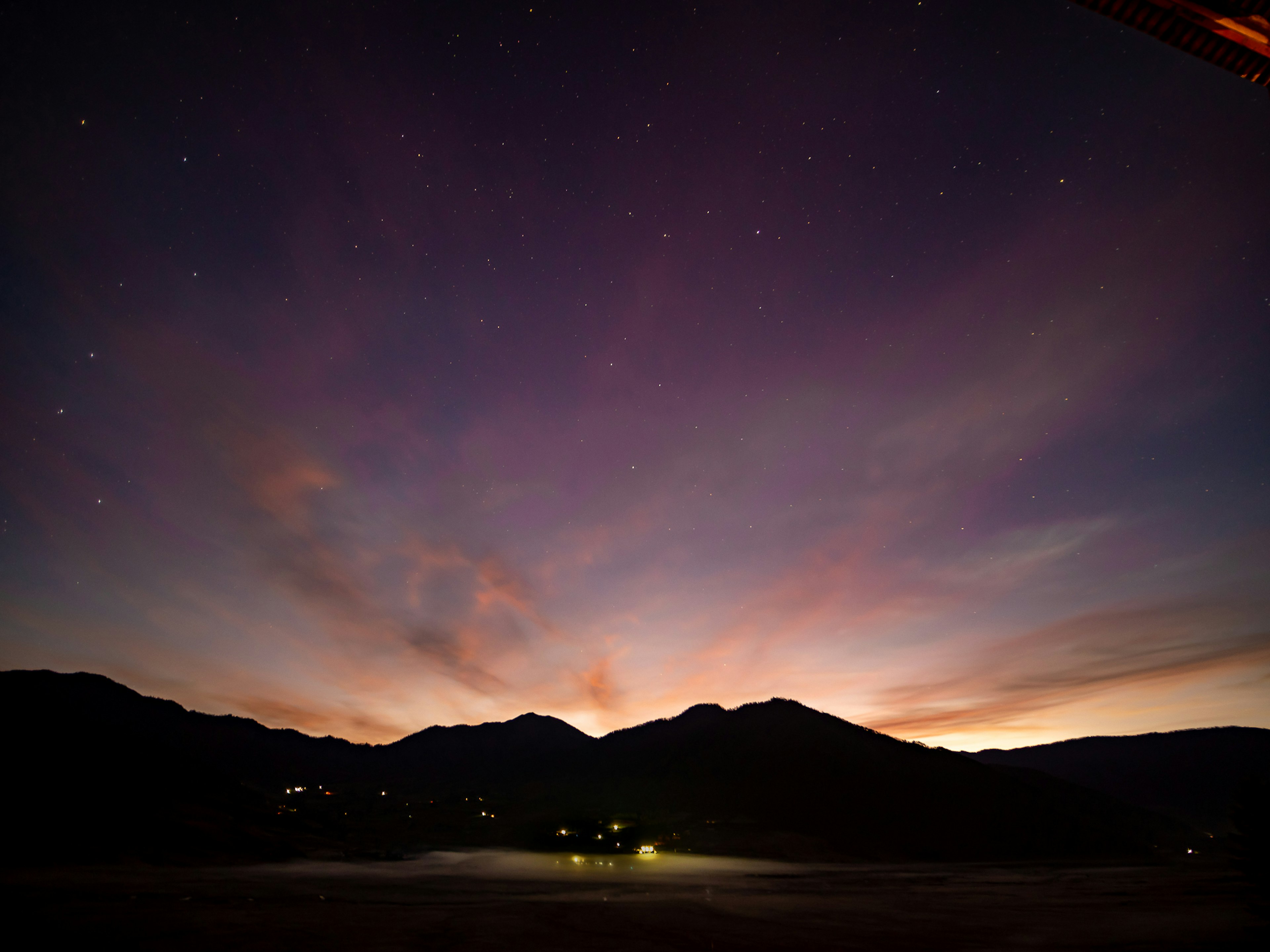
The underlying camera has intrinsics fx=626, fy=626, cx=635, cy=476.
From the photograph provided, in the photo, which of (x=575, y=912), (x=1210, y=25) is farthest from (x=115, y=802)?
(x=1210, y=25)

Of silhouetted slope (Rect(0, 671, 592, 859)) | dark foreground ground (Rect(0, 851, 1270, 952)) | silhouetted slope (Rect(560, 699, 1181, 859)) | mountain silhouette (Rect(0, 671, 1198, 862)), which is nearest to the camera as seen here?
dark foreground ground (Rect(0, 851, 1270, 952))

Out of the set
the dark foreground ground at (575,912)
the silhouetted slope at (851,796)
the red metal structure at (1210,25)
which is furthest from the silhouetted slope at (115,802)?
the red metal structure at (1210,25)

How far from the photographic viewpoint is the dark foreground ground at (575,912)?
1956 centimetres

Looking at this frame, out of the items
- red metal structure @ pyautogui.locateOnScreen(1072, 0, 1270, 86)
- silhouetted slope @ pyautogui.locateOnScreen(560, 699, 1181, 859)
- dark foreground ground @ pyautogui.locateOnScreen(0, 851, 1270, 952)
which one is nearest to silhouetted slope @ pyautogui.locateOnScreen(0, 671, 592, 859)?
dark foreground ground @ pyautogui.locateOnScreen(0, 851, 1270, 952)

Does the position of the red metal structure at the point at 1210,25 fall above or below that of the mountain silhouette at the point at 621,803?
above

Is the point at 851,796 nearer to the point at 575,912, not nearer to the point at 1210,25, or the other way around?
the point at 575,912

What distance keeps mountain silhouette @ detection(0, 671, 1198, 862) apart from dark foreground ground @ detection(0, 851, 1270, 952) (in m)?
22.1

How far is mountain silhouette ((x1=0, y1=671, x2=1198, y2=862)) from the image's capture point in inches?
2309

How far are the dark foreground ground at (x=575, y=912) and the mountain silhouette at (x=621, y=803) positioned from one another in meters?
22.1

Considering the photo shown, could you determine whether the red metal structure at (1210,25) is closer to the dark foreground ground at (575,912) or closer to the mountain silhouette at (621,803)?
the dark foreground ground at (575,912)

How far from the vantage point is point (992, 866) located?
8300cm

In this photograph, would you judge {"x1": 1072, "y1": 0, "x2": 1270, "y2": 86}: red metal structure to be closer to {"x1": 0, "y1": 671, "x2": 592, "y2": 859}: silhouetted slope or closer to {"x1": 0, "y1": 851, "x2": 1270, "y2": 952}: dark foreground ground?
{"x1": 0, "y1": 851, "x2": 1270, "y2": 952}: dark foreground ground

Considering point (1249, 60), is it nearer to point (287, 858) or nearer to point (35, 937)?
point (35, 937)

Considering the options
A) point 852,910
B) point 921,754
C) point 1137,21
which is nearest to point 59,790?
point 852,910
